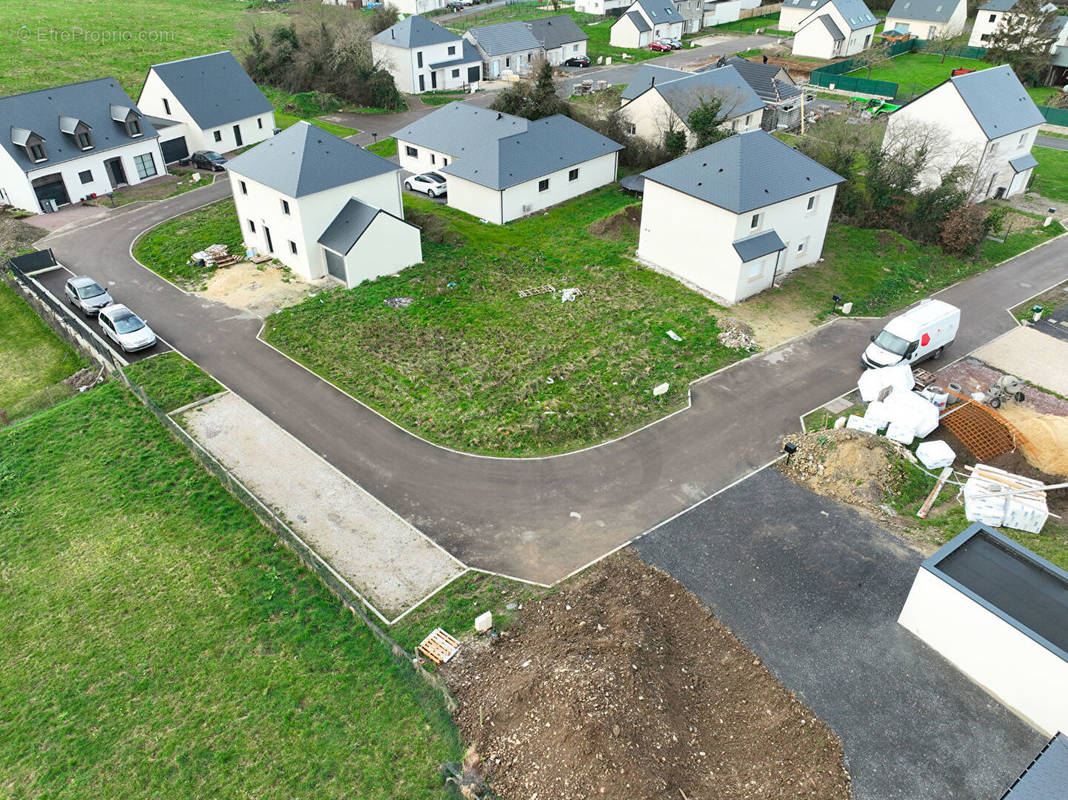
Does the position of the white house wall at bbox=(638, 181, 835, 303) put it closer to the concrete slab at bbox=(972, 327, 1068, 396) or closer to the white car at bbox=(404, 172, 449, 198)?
the concrete slab at bbox=(972, 327, 1068, 396)

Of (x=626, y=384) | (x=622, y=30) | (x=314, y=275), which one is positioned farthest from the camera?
(x=622, y=30)

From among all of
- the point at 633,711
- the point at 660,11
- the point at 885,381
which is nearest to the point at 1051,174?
the point at 885,381

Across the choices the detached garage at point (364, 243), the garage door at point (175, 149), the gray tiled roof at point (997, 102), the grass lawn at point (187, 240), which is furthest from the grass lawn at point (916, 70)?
the garage door at point (175, 149)

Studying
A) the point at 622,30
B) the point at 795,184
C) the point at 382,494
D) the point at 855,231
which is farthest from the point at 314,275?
the point at 622,30

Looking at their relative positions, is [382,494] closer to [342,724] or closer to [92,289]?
[342,724]

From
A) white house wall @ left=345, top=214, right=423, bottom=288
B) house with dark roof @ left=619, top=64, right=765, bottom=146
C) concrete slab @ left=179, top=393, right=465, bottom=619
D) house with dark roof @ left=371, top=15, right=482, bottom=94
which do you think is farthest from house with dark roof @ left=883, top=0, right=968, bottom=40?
concrete slab @ left=179, top=393, right=465, bottom=619

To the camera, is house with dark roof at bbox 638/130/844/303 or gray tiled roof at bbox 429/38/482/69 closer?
house with dark roof at bbox 638/130/844/303
